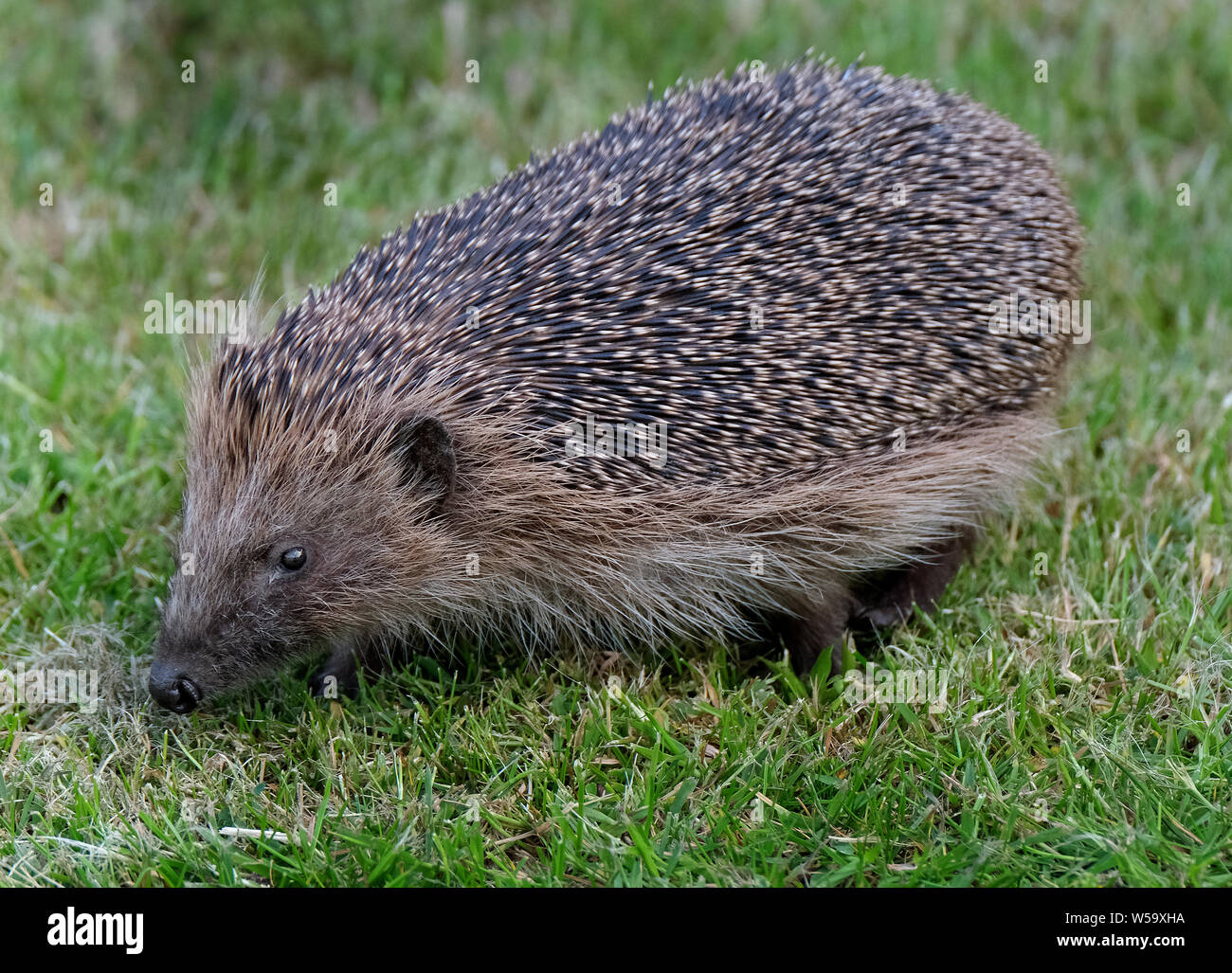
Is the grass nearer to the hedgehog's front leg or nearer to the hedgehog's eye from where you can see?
the hedgehog's front leg

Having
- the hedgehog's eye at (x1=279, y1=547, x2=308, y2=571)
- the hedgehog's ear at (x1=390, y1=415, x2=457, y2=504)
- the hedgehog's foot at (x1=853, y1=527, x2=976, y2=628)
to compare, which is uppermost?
the hedgehog's ear at (x1=390, y1=415, x2=457, y2=504)

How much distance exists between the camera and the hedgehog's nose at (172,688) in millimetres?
4566

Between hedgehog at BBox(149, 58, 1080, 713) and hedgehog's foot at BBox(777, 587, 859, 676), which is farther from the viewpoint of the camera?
hedgehog's foot at BBox(777, 587, 859, 676)

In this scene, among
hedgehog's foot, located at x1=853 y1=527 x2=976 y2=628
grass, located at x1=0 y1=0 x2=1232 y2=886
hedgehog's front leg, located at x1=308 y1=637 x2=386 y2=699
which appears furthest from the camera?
hedgehog's foot, located at x1=853 y1=527 x2=976 y2=628

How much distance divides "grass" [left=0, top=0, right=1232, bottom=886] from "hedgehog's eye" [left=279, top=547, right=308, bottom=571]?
2.11 ft

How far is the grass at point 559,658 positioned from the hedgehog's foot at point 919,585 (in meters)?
0.10

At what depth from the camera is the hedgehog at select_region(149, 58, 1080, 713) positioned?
4707mm

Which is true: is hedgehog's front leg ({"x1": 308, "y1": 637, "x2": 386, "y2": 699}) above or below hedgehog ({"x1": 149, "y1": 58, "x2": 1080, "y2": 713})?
below

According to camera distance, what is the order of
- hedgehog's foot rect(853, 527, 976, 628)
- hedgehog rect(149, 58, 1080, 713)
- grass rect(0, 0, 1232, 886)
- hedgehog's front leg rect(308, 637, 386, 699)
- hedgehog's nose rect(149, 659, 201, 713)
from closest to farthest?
grass rect(0, 0, 1232, 886) < hedgehog's nose rect(149, 659, 201, 713) < hedgehog rect(149, 58, 1080, 713) < hedgehog's front leg rect(308, 637, 386, 699) < hedgehog's foot rect(853, 527, 976, 628)

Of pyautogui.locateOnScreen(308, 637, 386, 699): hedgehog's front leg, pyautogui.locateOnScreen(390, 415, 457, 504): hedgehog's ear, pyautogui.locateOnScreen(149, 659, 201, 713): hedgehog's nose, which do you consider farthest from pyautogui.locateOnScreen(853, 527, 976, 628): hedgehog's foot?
pyautogui.locateOnScreen(149, 659, 201, 713): hedgehog's nose

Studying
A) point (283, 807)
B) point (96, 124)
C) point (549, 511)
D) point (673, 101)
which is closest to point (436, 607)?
point (549, 511)

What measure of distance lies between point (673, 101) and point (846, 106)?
76 cm

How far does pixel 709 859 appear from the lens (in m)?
4.25

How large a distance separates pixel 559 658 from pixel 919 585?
1.57 metres
